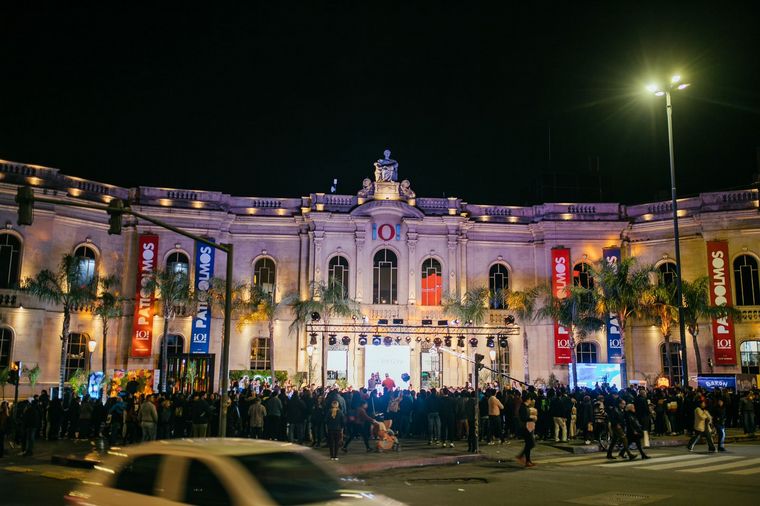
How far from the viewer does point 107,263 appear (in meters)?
37.2

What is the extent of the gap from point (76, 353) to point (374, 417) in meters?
20.9

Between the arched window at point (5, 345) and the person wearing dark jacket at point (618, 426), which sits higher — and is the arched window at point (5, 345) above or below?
above

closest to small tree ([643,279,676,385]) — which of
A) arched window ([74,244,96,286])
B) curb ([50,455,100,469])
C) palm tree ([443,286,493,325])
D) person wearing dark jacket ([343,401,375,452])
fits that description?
palm tree ([443,286,493,325])

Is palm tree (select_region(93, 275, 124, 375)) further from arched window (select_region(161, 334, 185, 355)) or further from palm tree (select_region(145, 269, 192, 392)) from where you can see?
arched window (select_region(161, 334, 185, 355))

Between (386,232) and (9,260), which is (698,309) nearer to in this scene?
(386,232)

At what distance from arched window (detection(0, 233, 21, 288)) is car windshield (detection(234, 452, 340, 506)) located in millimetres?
32194

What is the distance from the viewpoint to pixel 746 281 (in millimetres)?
36906

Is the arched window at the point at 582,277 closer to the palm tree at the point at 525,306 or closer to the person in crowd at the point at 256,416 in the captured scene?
the palm tree at the point at 525,306

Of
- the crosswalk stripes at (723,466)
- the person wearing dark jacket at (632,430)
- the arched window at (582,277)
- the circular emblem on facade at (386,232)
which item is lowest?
the crosswalk stripes at (723,466)

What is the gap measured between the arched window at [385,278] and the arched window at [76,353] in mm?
15827

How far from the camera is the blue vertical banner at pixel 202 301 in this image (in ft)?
120

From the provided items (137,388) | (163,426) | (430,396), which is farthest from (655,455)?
(137,388)

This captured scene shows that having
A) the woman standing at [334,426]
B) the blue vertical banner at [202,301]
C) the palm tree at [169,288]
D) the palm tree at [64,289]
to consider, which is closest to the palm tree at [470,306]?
the blue vertical banner at [202,301]

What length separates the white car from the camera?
5641mm
